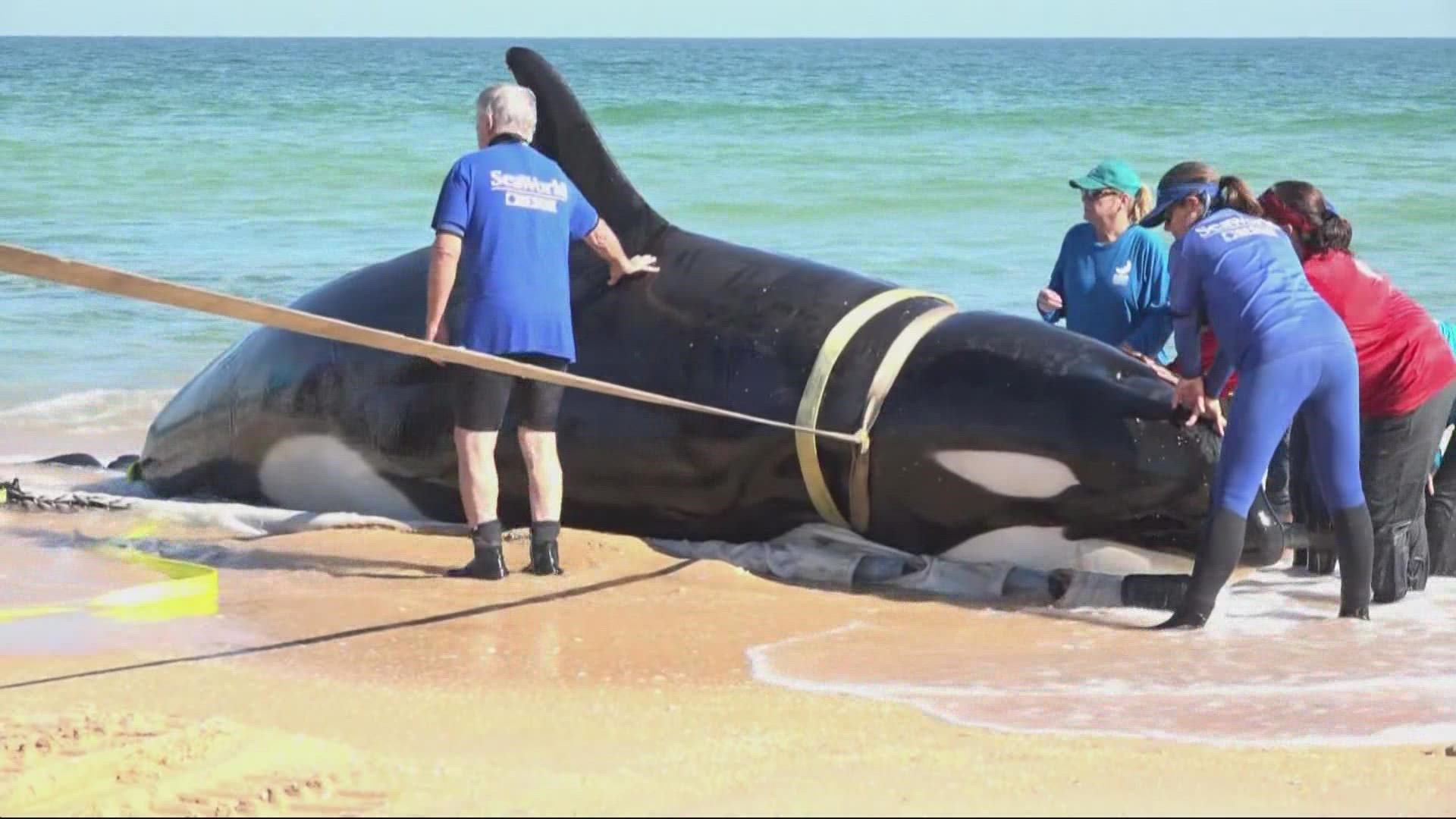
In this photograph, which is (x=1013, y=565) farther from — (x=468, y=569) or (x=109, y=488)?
(x=109, y=488)

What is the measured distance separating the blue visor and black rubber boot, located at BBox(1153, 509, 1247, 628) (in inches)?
50.2

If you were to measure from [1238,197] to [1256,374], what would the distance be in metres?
0.76

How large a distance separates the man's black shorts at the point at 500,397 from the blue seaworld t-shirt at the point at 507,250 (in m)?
0.13

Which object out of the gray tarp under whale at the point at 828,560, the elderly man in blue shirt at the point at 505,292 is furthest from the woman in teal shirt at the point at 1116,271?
the elderly man in blue shirt at the point at 505,292

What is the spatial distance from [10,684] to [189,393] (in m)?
4.02

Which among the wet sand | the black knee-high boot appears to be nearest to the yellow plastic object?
the wet sand

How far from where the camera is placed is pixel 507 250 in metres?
7.97

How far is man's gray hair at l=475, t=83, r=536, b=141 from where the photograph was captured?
26.7 feet

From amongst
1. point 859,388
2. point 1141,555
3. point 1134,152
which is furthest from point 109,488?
point 1134,152

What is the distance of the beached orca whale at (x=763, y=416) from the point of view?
26.4 ft

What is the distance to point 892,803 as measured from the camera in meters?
4.89

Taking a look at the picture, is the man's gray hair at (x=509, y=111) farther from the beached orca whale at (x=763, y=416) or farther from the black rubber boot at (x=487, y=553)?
the black rubber boot at (x=487, y=553)

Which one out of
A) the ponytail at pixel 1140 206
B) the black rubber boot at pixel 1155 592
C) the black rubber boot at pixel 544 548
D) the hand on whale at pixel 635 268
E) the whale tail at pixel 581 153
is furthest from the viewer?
the ponytail at pixel 1140 206

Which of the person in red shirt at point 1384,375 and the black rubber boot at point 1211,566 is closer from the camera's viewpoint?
the black rubber boot at point 1211,566
